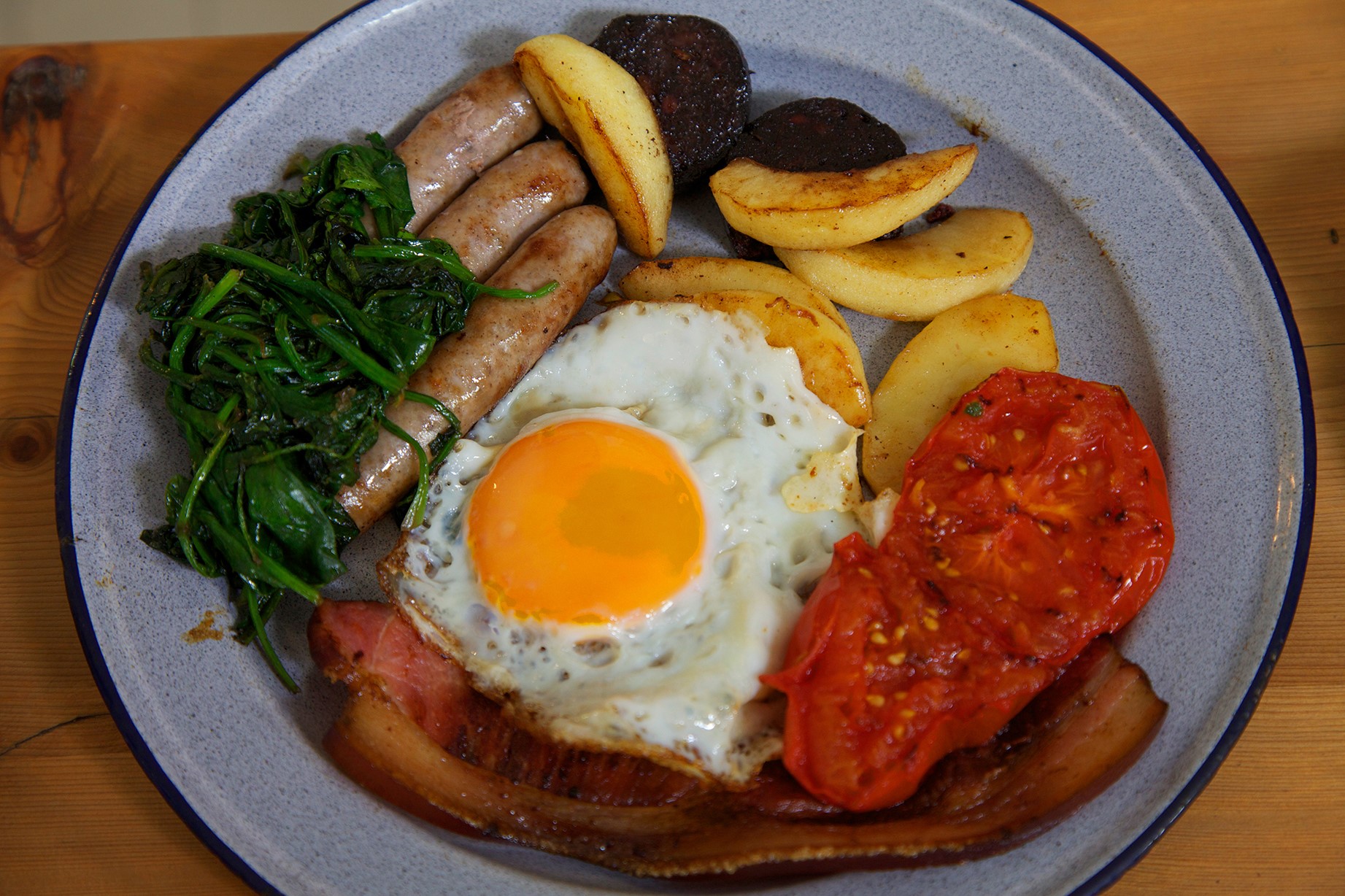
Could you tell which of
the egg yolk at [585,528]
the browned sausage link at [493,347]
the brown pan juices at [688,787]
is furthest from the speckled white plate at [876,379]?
the egg yolk at [585,528]

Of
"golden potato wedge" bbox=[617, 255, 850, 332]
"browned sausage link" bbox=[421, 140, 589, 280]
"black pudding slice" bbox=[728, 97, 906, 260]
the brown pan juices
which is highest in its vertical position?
"black pudding slice" bbox=[728, 97, 906, 260]

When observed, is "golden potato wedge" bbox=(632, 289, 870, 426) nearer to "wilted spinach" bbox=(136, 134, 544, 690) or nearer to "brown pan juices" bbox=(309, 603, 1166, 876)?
"wilted spinach" bbox=(136, 134, 544, 690)

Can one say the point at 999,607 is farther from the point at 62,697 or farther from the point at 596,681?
the point at 62,697

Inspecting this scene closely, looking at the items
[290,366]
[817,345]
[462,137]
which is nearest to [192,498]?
[290,366]

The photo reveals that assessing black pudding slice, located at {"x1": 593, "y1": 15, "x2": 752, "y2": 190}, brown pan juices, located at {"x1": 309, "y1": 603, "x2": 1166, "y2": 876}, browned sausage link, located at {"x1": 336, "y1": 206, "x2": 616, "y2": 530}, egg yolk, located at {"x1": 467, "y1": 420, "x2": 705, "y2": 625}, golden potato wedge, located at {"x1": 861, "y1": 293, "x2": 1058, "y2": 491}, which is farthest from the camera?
black pudding slice, located at {"x1": 593, "y1": 15, "x2": 752, "y2": 190}

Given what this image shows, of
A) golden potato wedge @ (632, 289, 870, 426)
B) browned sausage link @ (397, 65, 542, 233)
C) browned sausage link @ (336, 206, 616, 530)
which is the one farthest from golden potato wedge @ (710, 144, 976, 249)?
browned sausage link @ (397, 65, 542, 233)

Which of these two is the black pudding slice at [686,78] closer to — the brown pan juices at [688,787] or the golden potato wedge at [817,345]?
the golden potato wedge at [817,345]

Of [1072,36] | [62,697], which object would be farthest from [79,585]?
[1072,36]

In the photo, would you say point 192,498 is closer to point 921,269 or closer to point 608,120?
point 608,120
